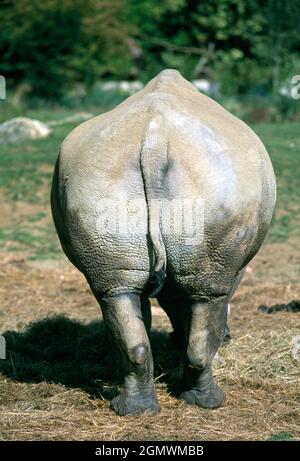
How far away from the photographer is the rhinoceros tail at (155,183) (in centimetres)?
485

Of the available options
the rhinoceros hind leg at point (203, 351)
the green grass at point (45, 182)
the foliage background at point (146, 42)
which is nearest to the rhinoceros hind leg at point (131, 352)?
the rhinoceros hind leg at point (203, 351)

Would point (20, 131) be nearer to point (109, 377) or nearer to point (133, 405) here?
point (109, 377)

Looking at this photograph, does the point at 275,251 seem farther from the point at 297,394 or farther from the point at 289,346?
the point at 297,394

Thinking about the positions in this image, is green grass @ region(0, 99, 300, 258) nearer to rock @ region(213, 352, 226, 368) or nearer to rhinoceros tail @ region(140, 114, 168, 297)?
rock @ region(213, 352, 226, 368)

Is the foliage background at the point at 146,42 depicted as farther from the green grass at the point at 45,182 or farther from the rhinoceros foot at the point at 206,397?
the rhinoceros foot at the point at 206,397

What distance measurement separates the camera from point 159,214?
4.89 metres

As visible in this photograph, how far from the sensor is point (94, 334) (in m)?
7.39

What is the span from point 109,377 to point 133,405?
962 mm

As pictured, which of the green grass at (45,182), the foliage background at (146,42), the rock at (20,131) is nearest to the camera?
the green grass at (45,182)

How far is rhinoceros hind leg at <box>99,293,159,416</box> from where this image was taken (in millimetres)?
5133

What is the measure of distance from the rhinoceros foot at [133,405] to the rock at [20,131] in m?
12.8

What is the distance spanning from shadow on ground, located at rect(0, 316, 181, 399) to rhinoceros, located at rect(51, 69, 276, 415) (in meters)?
0.55

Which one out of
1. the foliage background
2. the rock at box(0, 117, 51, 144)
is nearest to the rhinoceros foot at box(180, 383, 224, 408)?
the rock at box(0, 117, 51, 144)

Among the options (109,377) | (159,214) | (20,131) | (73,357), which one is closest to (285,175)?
(20,131)
